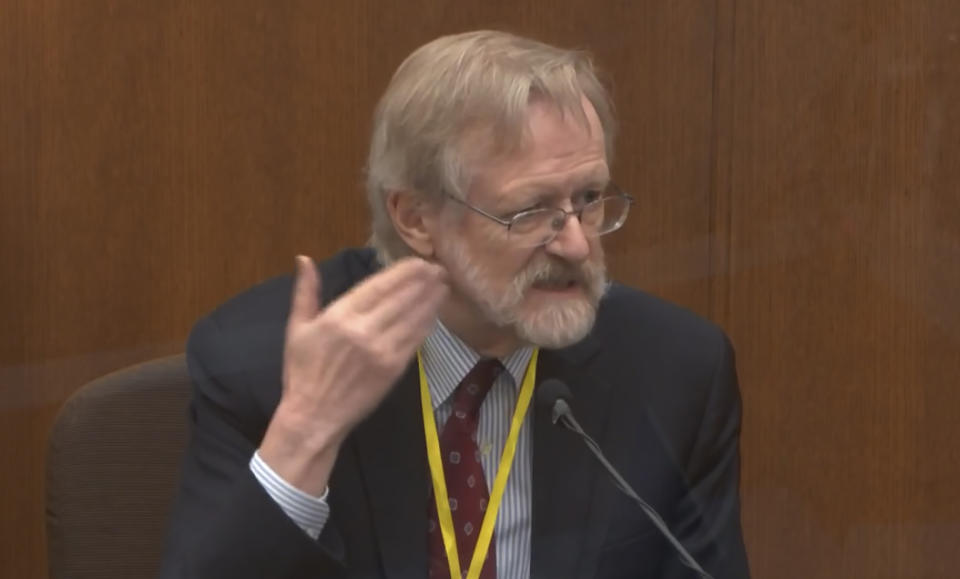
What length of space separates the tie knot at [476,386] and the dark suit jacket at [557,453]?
0.18ft

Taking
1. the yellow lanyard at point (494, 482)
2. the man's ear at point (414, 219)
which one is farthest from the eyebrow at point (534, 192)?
the yellow lanyard at point (494, 482)

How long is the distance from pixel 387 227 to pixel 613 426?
377 millimetres

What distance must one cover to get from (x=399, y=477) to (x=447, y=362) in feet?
0.51

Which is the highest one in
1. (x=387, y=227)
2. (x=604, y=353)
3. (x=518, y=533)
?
(x=387, y=227)

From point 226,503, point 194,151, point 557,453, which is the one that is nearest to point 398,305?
point 226,503

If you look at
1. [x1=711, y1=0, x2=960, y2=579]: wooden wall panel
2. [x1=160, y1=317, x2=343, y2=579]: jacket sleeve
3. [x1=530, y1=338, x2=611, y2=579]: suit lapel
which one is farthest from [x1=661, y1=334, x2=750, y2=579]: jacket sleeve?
[x1=711, y1=0, x2=960, y2=579]: wooden wall panel

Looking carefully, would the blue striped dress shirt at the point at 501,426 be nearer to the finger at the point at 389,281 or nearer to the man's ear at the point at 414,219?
the man's ear at the point at 414,219

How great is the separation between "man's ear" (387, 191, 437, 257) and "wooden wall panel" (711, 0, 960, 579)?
895mm

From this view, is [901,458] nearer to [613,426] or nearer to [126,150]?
[613,426]

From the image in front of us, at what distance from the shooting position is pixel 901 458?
96.1 inches

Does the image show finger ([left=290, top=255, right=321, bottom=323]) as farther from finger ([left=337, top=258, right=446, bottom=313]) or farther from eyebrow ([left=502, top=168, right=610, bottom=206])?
eyebrow ([left=502, top=168, right=610, bottom=206])

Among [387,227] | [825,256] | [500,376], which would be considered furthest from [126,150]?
[825,256]

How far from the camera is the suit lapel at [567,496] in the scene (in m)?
1.59

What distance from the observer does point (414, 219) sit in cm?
166
